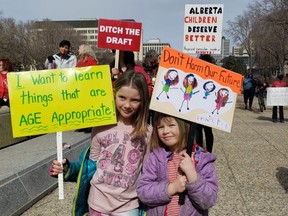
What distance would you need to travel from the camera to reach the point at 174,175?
2227 millimetres

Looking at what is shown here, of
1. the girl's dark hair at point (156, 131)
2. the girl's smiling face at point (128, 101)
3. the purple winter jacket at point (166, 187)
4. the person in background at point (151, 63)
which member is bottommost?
the purple winter jacket at point (166, 187)

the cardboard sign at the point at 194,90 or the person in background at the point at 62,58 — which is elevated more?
the person in background at the point at 62,58

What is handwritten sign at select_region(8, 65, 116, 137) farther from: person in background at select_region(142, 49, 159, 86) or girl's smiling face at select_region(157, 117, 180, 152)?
person in background at select_region(142, 49, 159, 86)

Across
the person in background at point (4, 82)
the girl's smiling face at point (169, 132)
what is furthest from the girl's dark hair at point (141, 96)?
the person in background at point (4, 82)

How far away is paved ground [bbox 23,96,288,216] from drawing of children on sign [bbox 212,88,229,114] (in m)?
2.37

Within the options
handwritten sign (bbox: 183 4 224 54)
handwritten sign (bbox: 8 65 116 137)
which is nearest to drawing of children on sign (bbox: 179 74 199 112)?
handwritten sign (bbox: 8 65 116 137)

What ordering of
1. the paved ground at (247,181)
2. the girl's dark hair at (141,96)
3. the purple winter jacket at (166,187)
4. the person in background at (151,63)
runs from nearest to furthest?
the purple winter jacket at (166,187)
the girl's dark hair at (141,96)
the paved ground at (247,181)
the person in background at (151,63)

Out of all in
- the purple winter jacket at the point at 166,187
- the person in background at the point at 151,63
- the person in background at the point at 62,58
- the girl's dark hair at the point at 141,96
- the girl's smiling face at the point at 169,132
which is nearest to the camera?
the purple winter jacket at the point at 166,187

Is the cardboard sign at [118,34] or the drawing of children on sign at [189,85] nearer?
the drawing of children on sign at [189,85]

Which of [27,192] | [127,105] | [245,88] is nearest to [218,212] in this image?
[27,192]

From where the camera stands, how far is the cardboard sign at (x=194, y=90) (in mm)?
2293

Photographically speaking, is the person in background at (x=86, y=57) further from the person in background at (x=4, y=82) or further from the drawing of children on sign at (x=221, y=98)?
the drawing of children on sign at (x=221, y=98)

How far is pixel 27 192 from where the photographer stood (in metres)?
4.41

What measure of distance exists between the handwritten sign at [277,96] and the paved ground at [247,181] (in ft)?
13.7
